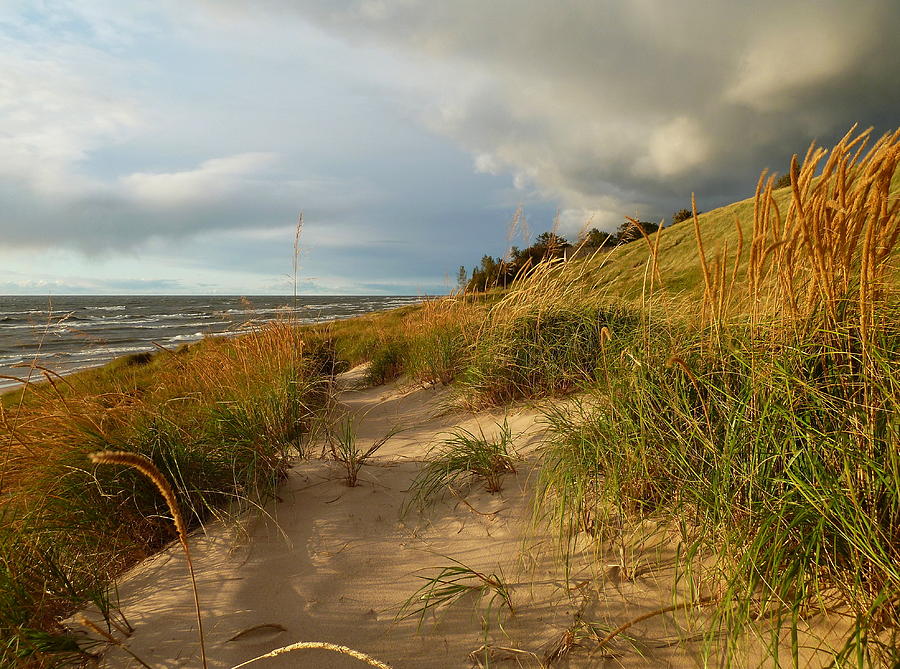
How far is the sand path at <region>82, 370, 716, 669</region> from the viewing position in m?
1.60

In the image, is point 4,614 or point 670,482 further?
point 670,482

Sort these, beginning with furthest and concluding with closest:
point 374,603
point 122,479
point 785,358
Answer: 1. point 122,479
2. point 374,603
3. point 785,358

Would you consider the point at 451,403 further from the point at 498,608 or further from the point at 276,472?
the point at 498,608

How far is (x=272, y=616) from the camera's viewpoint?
1813mm

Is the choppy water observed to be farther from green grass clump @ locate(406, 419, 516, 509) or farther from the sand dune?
green grass clump @ locate(406, 419, 516, 509)

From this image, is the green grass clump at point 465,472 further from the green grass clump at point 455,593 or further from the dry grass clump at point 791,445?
the green grass clump at point 455,593

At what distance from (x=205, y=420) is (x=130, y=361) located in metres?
11.7

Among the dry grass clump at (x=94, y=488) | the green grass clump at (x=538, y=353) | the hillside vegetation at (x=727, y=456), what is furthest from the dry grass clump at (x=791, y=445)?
the green grass clump at (x=538, y=353)

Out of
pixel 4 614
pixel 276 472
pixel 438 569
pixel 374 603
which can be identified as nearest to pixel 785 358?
pixel 438 569

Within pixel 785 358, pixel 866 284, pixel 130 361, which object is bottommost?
pixel 130 361

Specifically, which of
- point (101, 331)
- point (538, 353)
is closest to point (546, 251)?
point (538, 353)

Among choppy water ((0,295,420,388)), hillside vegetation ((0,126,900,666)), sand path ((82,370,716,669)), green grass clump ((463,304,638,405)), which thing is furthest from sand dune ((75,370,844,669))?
green grass clump ((463,304,638,405))

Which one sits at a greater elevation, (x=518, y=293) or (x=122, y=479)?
(x=518, y=293)

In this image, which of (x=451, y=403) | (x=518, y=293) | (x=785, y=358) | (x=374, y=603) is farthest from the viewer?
(x=518, y=293)
